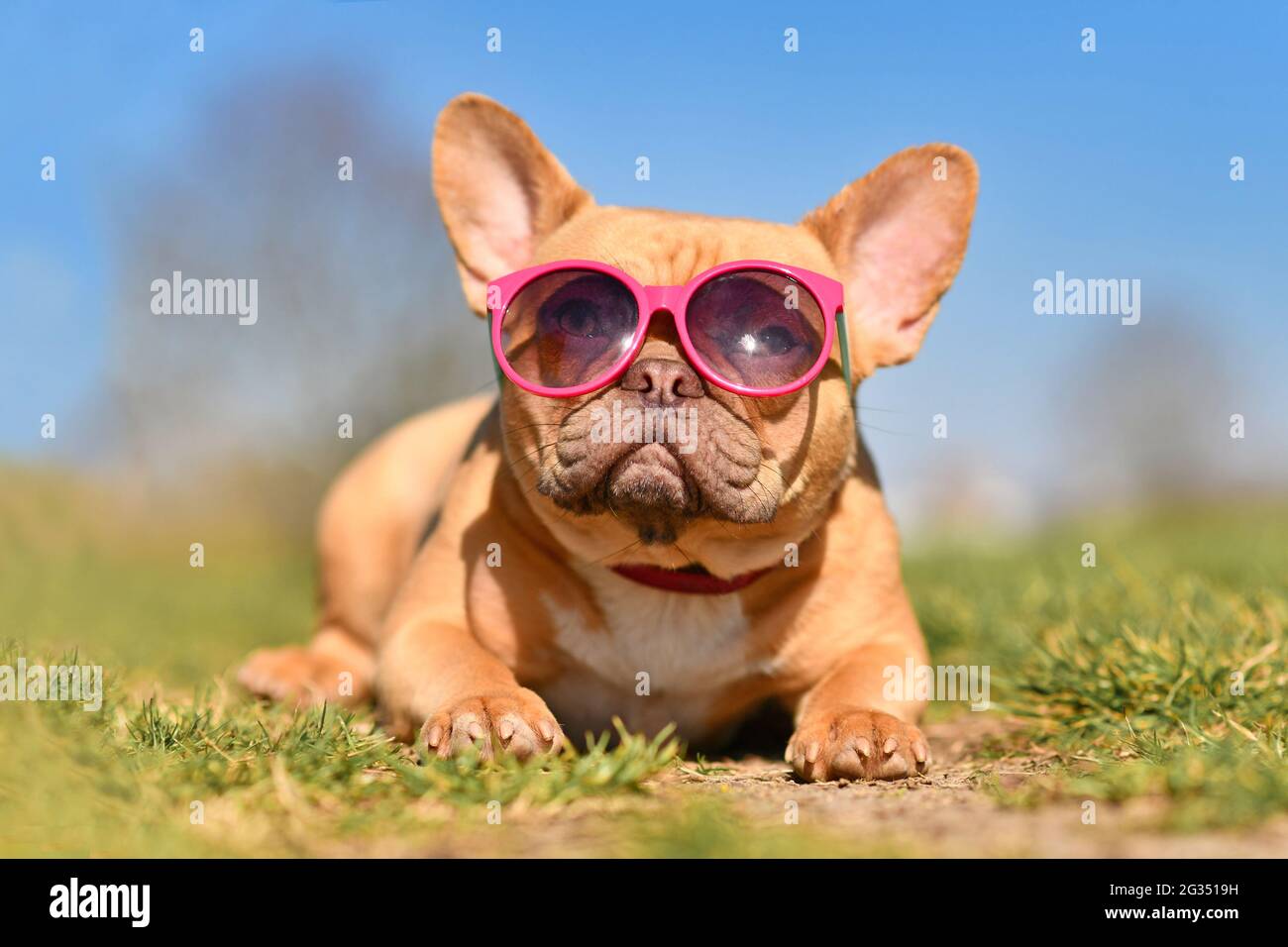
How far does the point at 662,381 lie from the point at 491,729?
1.13 metres

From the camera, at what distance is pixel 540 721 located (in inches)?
127

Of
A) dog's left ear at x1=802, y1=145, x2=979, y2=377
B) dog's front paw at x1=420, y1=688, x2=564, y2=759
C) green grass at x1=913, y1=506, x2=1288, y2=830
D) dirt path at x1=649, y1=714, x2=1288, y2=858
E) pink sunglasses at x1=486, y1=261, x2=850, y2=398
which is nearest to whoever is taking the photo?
dirt path at x1=649, y1=714, x2=1288, y2=858

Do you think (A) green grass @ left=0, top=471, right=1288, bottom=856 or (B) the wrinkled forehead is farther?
(B) the wrinkled forehead

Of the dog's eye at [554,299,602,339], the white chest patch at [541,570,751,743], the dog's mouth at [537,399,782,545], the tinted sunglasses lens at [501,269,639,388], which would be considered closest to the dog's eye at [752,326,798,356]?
the dog's mouth at [537,399,782,545]

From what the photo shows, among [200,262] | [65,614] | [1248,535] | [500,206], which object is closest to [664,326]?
[500,206]

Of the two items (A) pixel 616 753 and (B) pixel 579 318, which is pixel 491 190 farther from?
(A) pixel 616 753

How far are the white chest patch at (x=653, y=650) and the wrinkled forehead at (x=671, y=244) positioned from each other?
41.5 inches

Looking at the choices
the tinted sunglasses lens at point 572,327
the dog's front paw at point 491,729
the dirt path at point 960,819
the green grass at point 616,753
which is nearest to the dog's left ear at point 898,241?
the tinted sunglasses lens at point 572,327

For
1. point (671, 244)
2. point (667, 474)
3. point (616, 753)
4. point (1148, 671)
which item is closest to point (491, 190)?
point (671, 244)

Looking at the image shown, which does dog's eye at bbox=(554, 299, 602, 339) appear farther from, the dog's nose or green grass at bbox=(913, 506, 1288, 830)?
green grass at bbox=(913, 506, 1288, 830)

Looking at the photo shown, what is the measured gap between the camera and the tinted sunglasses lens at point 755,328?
3.65 metres

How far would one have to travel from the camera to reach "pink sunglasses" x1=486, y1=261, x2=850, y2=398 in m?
3.64

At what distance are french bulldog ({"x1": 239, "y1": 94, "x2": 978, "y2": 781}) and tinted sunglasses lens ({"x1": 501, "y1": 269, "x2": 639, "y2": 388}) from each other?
18mm

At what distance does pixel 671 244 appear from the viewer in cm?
392
